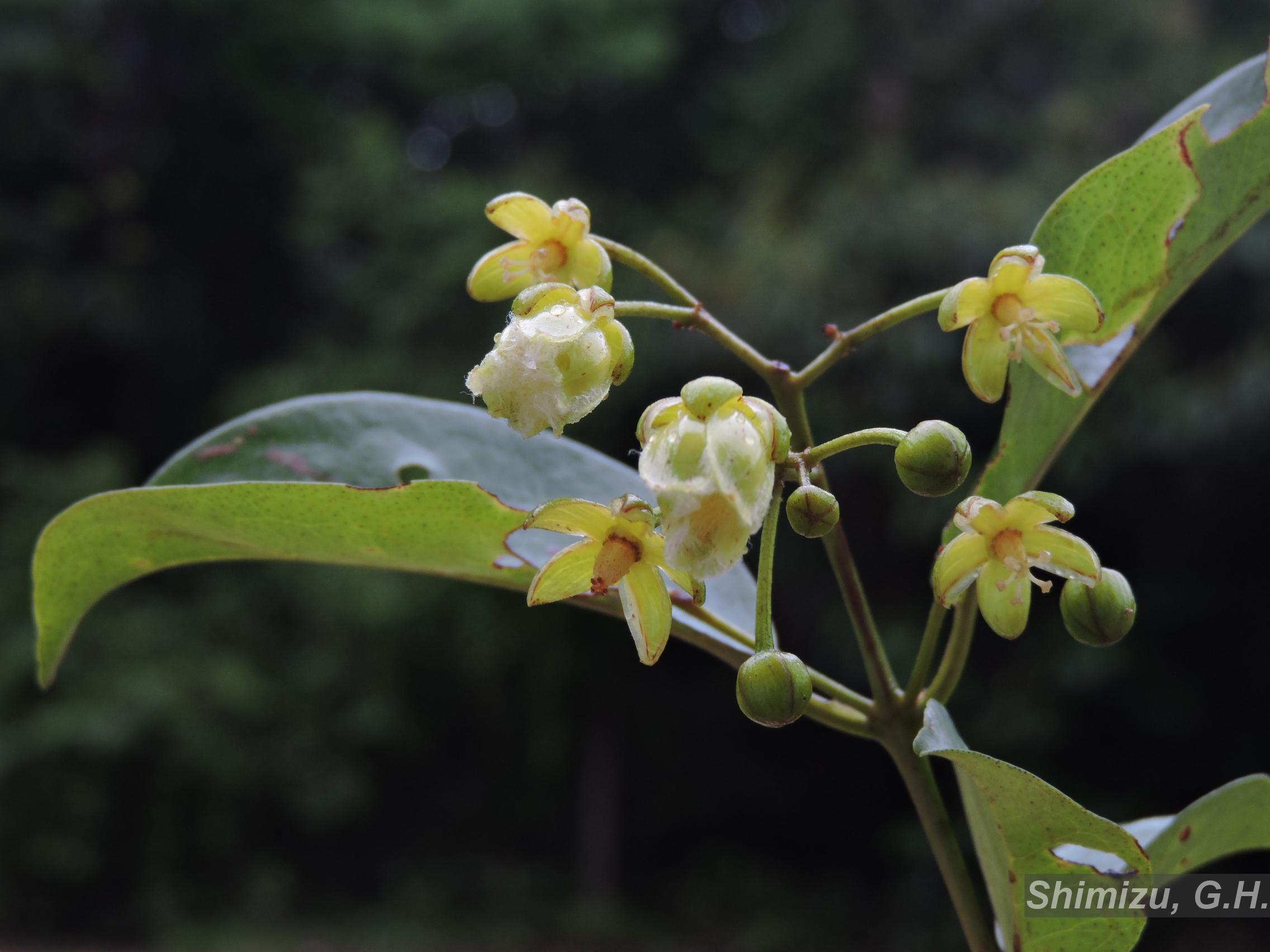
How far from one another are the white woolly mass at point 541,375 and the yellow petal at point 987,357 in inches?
5.7

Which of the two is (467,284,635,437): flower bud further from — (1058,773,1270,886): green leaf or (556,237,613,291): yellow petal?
(1058,773,1270,886): green leaf

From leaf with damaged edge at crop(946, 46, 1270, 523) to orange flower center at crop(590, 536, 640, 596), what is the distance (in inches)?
8.1

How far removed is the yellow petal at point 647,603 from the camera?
0.36 meters

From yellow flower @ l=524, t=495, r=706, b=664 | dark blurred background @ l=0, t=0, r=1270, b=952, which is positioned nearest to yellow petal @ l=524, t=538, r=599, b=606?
yellow flower @ l=524, t=495, r=706, b=664

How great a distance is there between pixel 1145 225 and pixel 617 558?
29cm

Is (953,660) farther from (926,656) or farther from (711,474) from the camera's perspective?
(711,474)

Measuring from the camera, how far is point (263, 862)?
5.68m

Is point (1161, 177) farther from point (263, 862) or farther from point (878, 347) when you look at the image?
point (263, 862)

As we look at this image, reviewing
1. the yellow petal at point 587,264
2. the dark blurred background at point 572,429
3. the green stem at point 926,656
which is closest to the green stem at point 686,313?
the yellow petal at point 587,264

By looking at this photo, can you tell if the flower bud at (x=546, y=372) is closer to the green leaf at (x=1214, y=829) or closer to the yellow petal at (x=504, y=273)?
the yellow petal at (x=504, y=273)

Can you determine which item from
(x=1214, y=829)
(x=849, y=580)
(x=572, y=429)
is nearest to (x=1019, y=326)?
(x=849, y=580)

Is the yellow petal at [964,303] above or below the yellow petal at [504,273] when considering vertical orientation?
below

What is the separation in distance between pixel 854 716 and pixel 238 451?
0.32m

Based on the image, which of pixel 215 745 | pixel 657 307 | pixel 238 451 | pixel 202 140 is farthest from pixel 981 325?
pixel 202 140
